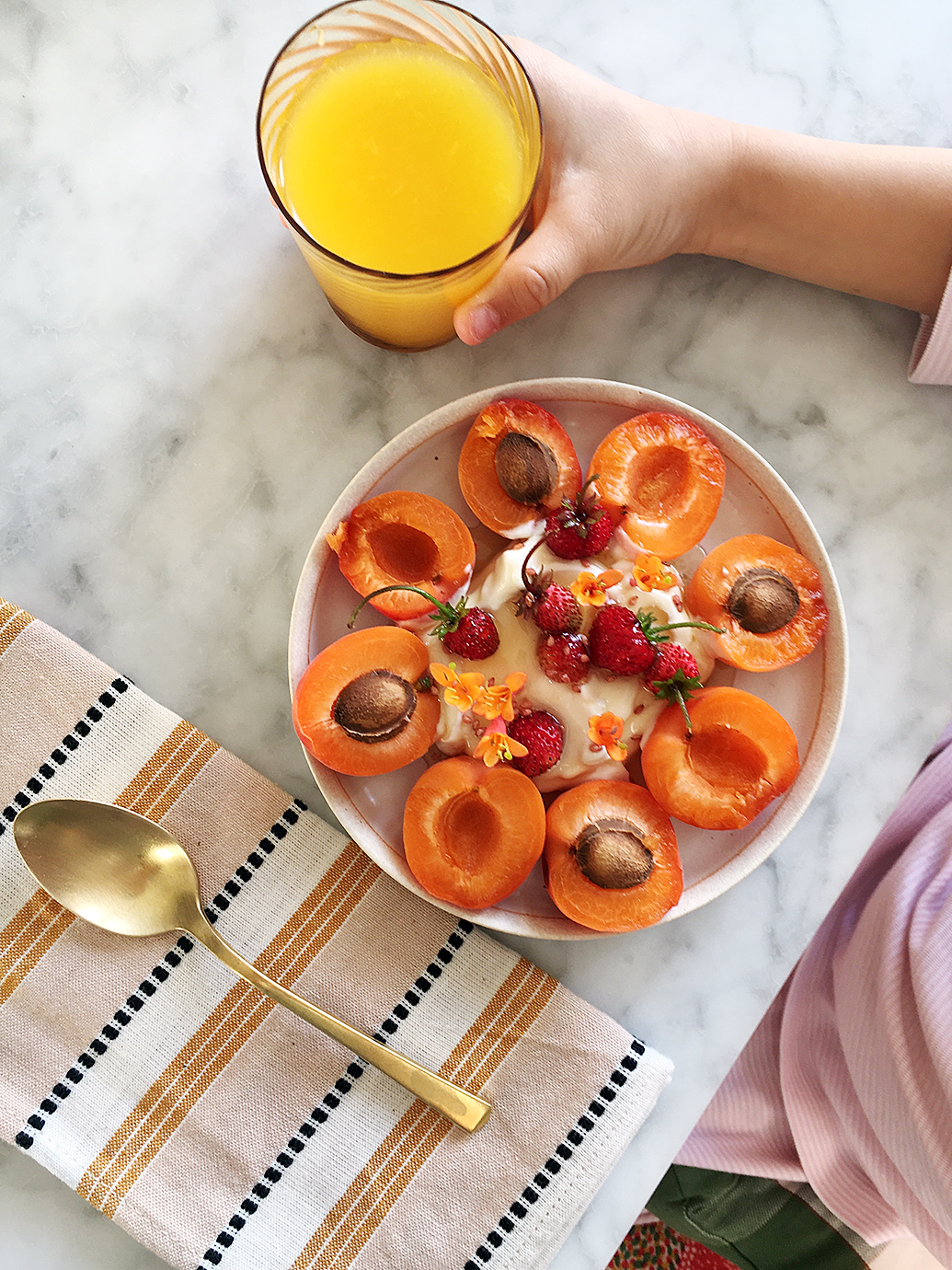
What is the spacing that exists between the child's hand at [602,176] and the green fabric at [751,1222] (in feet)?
3.49

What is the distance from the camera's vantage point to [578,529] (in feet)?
2.48

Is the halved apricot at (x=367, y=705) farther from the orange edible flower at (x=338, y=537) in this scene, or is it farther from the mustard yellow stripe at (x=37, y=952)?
the mustard yellow stripe at (x=37, y=952)

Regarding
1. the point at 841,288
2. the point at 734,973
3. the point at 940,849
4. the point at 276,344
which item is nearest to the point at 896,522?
the point at 841,288

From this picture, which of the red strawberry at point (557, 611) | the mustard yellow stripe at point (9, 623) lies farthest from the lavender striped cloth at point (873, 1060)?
the mustard yellow stripe at point (9, 623)

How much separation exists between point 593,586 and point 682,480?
14 centimetres

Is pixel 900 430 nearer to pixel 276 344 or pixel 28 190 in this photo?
pixel 276 344

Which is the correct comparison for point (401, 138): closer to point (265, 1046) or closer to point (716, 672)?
point (716, 672)

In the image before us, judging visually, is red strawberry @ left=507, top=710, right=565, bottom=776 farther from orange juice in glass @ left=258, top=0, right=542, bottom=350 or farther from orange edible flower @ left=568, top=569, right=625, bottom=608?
orange juice in glass @ left=258, top=0, right=542, bottom=350

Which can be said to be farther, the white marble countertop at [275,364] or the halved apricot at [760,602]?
the white marble countertop at [275,364]

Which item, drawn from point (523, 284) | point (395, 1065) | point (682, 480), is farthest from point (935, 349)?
point (395, 1065)

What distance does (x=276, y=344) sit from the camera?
0.90 metres

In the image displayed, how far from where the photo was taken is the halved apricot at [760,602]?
77 centimetres

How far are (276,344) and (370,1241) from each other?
837mm

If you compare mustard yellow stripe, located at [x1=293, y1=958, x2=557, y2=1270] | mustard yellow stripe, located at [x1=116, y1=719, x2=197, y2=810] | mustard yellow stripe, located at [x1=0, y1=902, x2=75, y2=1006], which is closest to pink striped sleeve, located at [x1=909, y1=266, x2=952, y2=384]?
mustard yellow stripe, located at [x1=293, y1=958, x2=557, y2=1270]
